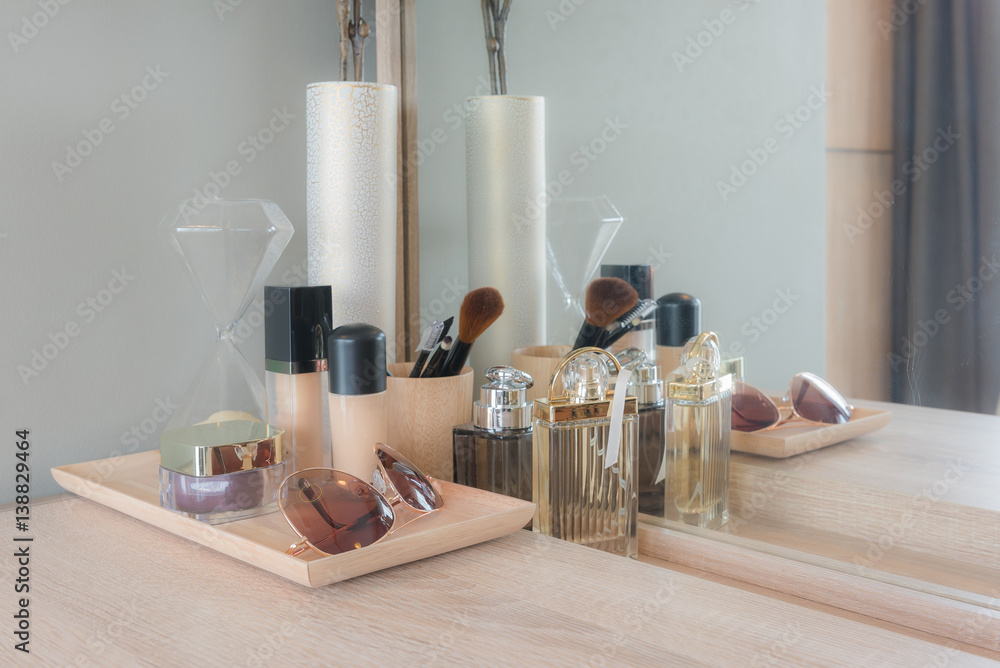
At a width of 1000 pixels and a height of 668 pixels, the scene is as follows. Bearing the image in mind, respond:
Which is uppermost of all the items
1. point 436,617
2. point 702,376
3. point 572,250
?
point 572,250

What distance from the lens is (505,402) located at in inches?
23.6

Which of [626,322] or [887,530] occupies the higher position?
[626,322]

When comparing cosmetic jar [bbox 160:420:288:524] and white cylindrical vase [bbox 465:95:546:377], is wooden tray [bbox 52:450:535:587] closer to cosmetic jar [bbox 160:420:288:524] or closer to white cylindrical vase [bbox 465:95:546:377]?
cosmetic jar [bbox 160:420:288:524]

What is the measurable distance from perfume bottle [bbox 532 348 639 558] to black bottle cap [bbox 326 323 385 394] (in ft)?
0.39

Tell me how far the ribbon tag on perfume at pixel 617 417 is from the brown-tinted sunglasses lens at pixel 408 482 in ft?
0.40

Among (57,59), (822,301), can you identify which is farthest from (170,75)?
(822,301)

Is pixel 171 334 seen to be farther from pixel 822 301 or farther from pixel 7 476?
pixel 822 301

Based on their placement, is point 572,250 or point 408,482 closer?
point 408,482
